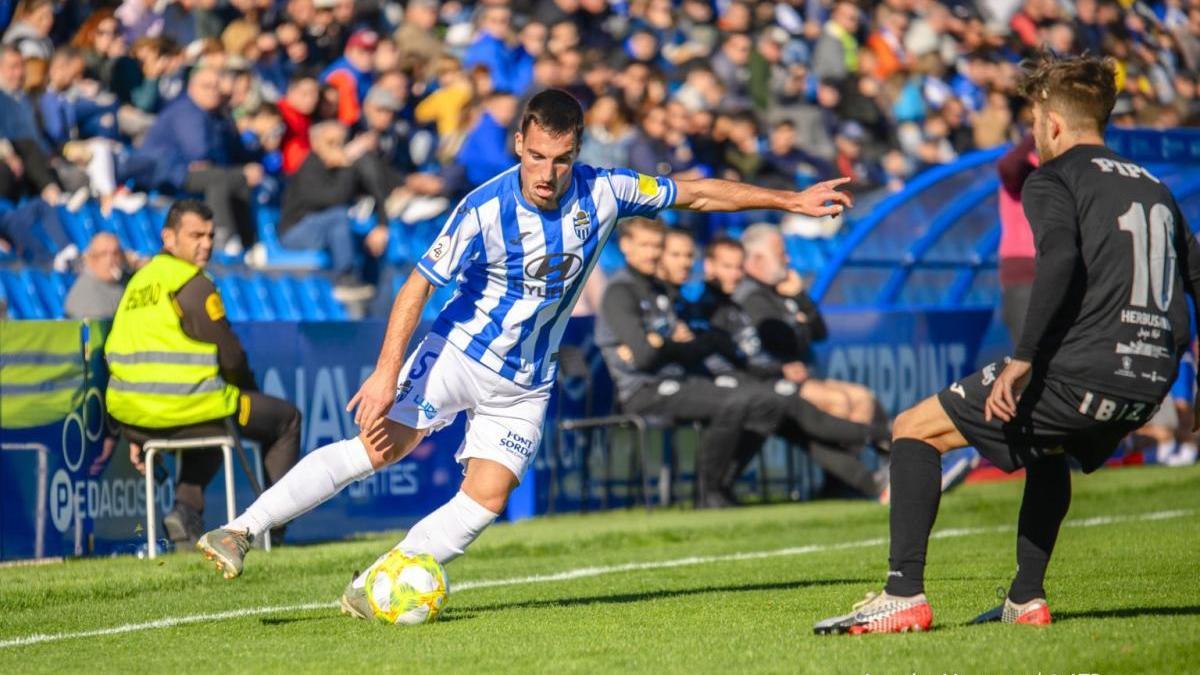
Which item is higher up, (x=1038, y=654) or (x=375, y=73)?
(x=375, y=73)

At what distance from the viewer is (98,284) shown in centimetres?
1247

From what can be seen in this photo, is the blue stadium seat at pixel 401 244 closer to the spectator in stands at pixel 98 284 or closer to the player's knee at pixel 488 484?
the spectator in stands at pixel 98 284

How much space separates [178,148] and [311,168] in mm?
1185

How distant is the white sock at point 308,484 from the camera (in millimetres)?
7570

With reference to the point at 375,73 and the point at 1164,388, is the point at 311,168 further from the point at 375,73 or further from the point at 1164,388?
the point at 1164,388

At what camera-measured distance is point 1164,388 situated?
6266mm

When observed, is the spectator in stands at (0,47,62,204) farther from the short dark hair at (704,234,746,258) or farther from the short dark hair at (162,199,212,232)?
the short dark hair at (704,234,746,258)

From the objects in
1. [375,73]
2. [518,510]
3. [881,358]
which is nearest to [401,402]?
[518,510]

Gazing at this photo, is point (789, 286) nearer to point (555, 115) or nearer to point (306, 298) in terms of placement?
point (306, 298)

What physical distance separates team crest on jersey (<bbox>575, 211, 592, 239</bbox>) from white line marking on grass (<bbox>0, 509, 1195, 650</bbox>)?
2.12m

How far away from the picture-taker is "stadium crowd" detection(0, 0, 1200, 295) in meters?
14.5

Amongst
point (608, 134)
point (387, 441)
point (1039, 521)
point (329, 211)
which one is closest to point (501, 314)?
point (387, 441)

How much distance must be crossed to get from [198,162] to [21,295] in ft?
7.25

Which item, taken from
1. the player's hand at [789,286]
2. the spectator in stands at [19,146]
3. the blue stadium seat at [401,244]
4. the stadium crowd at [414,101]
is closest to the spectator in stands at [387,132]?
the stadium crowd at [414,101]
